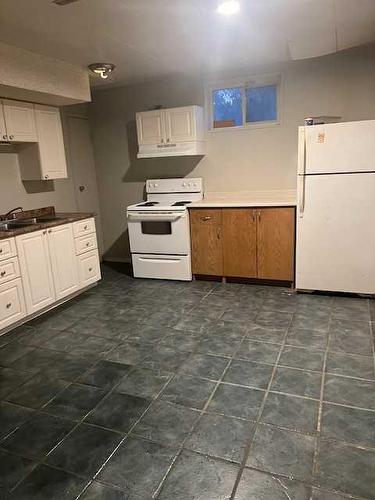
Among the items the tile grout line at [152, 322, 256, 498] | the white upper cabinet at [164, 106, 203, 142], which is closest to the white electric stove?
the white upper cabinet at [164, 106, 203, 142]

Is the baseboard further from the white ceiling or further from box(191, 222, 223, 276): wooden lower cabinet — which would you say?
the white ceiling

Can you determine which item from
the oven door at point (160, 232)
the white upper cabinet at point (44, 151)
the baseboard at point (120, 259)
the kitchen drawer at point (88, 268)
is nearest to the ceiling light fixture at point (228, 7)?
the oven door at point (160, 232)

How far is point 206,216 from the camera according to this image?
4109 millimetres

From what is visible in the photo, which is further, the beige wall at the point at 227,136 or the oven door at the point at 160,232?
the oven door at the point at 160,232

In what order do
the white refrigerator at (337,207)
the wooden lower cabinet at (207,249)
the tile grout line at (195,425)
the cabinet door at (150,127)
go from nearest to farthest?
the tile grout line at (195,425)
the white refrigerator at (337,207)
the wooden lower cabinet at (207,249)
the cabinet door at (150,127)

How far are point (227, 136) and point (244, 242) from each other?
1.37 m

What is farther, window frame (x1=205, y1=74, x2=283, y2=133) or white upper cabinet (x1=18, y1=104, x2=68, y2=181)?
window frame (x1=205, y1=74, x2=283, y2=133)

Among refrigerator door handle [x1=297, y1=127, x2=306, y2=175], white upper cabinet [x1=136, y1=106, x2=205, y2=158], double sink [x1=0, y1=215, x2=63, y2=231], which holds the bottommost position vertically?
double sink [x1=0, y1=215, x2=63, y2=231]

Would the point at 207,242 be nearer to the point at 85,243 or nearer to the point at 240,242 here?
the point at 240,242

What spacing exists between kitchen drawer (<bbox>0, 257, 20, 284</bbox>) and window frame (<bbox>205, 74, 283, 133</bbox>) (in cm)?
274

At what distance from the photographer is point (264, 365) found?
2.49 metres

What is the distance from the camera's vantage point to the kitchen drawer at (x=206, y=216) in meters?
4.06

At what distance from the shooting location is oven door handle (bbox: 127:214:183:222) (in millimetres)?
4141

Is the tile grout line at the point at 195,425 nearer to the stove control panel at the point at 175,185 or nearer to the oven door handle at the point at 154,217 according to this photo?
the oven door handle at the point at 154,217
